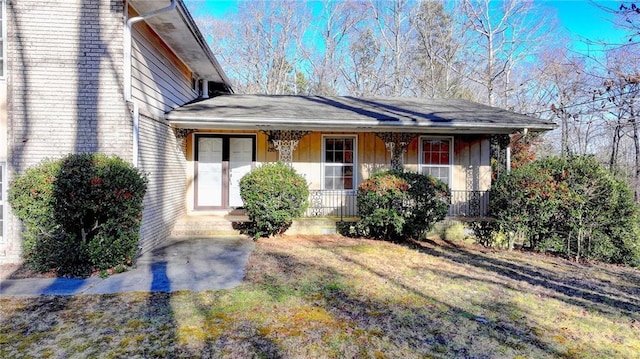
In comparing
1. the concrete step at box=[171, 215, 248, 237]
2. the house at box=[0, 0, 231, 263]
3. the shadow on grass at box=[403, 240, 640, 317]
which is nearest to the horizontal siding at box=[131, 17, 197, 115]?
the house at box=[0, 0, 231, 263]

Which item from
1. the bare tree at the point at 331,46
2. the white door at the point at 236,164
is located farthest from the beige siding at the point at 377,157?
the bare tree at the point at 331,46

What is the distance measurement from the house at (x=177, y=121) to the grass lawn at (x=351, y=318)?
9.56 ft

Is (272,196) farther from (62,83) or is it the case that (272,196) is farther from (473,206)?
(473,206)

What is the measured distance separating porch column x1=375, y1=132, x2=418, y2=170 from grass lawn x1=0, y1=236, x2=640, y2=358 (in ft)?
13.3

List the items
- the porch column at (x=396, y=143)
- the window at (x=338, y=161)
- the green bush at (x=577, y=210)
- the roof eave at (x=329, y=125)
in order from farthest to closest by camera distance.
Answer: the window at (x=338, y=161) → the porch column at (x=396, y=143) → the roof eave at (x=329, y=125) → the green bush at (x=577, y=210)

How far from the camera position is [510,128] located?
8.45m

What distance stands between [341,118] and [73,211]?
5.69 meters

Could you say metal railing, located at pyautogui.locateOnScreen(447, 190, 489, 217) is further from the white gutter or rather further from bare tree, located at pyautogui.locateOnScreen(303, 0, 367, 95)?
bare tree, located at pyautogui.locateOnScreen(303, 0, 367, 95)

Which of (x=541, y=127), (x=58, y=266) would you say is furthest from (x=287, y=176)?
(x=541, y=127)

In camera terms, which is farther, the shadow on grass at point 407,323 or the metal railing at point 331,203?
the metal railing at point 331,203

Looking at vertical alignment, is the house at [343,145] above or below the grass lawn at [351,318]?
above

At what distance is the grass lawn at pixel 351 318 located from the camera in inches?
123

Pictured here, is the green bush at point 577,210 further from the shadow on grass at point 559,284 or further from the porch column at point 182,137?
the porch column at point 182,137

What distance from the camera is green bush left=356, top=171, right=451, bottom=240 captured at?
7.44 meters
